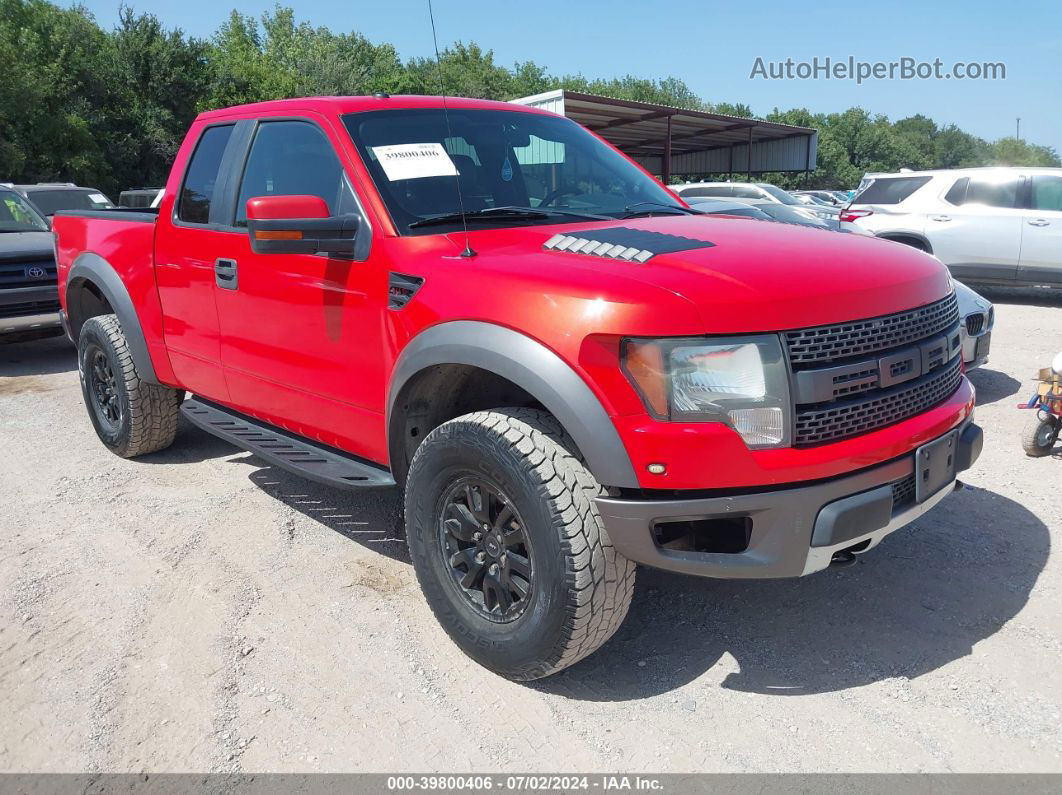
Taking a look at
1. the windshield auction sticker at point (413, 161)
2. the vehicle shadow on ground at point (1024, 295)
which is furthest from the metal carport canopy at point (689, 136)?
the windshield auction sticker at point (413, 161)

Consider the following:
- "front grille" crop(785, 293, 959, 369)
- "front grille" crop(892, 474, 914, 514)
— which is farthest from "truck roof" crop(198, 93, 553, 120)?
"front grille" crop(892, 474, 914, 514)

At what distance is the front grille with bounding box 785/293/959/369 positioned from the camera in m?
2.34

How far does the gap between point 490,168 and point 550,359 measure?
54.3 inches

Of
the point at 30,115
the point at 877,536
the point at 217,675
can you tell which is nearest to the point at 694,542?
the point at 877,536

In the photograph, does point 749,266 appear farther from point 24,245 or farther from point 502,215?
point 24,245

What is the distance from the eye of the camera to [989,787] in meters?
2.22

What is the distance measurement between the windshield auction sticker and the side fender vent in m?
0.47

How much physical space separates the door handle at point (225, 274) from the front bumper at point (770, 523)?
219 centimetres

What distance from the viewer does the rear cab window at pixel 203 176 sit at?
4.02 meters

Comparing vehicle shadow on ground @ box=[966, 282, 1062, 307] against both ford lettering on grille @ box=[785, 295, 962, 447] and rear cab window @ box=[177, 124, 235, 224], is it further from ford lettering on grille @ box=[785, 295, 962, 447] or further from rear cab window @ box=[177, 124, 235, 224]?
rear cab window @ box=[177, 124, 235, 224]

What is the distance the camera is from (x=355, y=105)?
3.47 metres

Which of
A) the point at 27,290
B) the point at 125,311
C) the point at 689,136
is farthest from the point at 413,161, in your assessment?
the point at 689,136

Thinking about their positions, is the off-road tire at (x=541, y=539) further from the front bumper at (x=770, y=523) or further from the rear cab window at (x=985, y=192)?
the rear cab window at (x=985, y=192)

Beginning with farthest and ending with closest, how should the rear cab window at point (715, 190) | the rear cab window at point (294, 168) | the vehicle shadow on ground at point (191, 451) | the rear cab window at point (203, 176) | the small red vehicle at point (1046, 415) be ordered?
the rear cab window at point (715, 190) → the vehicle shadow on ground at point (191, 451) → the small red vehicle at point (1046, 415) → the rear cab window at point (203, 176) → the rear cab window at point (294, 168)
